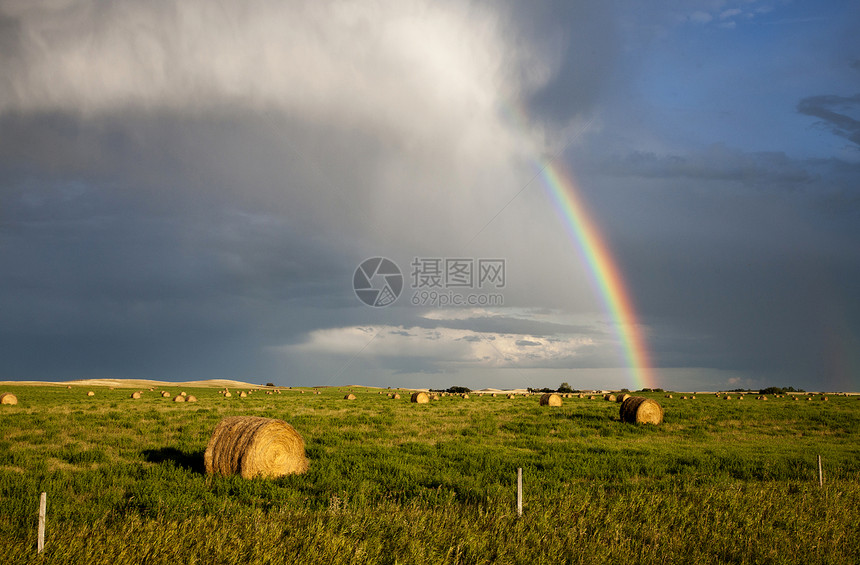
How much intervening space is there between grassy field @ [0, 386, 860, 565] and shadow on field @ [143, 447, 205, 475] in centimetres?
10

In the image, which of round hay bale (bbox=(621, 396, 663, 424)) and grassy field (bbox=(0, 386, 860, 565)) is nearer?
grassy field (bbox=(0, 386, 860, 565))

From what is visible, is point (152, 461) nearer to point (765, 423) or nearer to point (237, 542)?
point (237, 542)

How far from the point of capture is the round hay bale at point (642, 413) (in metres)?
27.7

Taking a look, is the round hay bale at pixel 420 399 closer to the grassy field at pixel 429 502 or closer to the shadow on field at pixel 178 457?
the grassy field at pixel 429 502

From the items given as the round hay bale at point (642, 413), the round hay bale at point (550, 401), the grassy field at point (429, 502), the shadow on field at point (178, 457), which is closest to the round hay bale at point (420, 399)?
the round hay bale at point (550, 401)

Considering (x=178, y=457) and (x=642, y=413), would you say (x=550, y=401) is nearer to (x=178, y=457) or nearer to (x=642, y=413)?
(x=642, y=413)

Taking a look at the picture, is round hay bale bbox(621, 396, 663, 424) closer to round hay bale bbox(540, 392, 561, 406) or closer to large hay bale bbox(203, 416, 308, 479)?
round hay bale bbox(540, 392, 561, 406)

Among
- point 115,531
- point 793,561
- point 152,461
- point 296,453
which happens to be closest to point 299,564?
point 115,531

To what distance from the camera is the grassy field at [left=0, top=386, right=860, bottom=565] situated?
708cm

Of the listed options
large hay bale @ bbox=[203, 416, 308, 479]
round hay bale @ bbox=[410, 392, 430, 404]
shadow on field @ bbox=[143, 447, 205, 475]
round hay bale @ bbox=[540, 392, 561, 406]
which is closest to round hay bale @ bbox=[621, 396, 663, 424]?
round hay bale @ bbox=[540, 392, 561, 406]

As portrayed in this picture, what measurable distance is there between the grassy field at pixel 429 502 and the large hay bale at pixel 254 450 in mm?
649

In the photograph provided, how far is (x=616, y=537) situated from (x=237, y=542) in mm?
5381

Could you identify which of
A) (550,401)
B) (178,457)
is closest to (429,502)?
(178,457)

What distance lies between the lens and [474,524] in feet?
26.7
